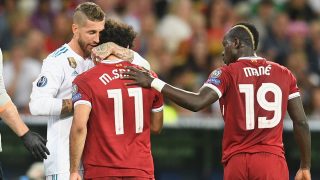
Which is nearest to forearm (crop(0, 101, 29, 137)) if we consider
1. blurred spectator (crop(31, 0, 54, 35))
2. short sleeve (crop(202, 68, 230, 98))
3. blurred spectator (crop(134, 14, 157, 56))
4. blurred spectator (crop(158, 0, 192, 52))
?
short sleeve (crop(202, 68, 230, 98))

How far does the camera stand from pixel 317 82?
14523 mm

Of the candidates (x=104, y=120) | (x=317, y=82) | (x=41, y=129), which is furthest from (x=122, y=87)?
(x=317, y=82)

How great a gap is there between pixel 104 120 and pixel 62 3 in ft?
25.8

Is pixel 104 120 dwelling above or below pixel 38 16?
below

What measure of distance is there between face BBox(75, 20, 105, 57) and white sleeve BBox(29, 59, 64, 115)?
0.27m

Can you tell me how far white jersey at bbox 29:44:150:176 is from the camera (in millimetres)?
8180

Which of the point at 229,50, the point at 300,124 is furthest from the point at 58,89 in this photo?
the point at 300,124

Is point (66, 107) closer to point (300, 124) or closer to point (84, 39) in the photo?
point (84, 39)

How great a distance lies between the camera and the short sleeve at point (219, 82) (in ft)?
26.5

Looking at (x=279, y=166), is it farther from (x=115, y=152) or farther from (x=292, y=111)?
(x=115, y=152)

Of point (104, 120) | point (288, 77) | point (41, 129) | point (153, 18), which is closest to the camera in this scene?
point (104, 120)

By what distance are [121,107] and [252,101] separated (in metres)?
1.12

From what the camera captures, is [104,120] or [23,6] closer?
[104,120]

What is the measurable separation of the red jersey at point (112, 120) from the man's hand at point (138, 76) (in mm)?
42
